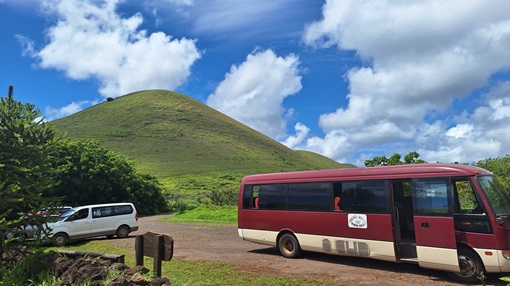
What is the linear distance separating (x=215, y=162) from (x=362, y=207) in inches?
3419

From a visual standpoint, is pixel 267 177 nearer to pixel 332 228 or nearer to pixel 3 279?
pixel 332 228

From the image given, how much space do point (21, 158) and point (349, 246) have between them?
873 cm

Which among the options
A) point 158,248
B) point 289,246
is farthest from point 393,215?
point 158,248

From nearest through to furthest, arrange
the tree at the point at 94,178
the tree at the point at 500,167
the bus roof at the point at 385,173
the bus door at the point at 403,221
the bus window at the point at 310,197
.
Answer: the bus roof at the point at 385,173 → the bus door at the point at 403,221 → the bus window at the point at 310,197 → the tree at the point at 500,167 → the tree at the point at 94,178

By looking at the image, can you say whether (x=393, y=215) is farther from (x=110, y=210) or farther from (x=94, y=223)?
(x=110, y=210)

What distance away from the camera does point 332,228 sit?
38.0ft

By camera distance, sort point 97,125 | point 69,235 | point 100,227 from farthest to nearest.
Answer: point 97,125
point 100,227
point 69,235

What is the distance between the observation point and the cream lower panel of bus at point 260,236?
13.3 m

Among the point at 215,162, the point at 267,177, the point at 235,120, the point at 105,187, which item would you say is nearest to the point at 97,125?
the point at 215,162

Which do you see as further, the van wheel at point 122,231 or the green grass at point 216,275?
the van wheel at point 122,231

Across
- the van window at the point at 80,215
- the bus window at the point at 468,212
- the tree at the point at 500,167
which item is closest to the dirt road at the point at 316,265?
the bus window at the point at 468,212

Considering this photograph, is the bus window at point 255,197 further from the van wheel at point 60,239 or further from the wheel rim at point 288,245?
the van wheel at point 60,239

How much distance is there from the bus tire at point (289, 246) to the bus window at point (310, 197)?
0.95 meters

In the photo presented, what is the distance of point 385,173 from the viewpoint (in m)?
10.7
